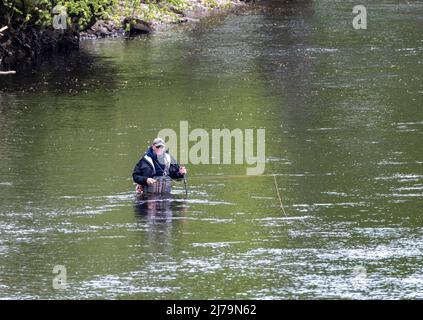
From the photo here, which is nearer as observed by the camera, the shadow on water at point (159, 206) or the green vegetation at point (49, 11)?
the shadow on water at point (159, 206)

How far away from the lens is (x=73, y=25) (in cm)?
6600

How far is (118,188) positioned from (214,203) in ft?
9.90

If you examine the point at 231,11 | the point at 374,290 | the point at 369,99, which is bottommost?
the point at 374,290

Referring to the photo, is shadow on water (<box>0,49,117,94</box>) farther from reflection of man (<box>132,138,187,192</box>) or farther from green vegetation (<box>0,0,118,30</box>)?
reflection of man (<box>132,138,187,192</box>)

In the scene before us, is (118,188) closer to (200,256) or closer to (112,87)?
(200,256)

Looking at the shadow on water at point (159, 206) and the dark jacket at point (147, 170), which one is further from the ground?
the dark jacket at point (147, 170)

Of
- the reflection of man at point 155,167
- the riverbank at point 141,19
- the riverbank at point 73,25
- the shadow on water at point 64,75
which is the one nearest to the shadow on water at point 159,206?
the reflection of man at point 155,167

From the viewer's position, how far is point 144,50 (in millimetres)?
66125

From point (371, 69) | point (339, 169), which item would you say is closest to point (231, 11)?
point (371, 69)

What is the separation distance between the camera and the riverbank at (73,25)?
194 feet

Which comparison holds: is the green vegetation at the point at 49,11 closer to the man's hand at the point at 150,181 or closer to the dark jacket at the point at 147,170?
the dark jacket at the point at 147,170

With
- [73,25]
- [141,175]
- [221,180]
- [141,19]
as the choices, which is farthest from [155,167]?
[141,19]

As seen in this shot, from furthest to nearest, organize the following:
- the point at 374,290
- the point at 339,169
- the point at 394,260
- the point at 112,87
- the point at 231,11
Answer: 1. the point at 231,11
2. the point at 112,87
3. the point at 339,169
4. the point at 394,260
5. the point at 374,290

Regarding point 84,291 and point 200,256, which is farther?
point 200,256
